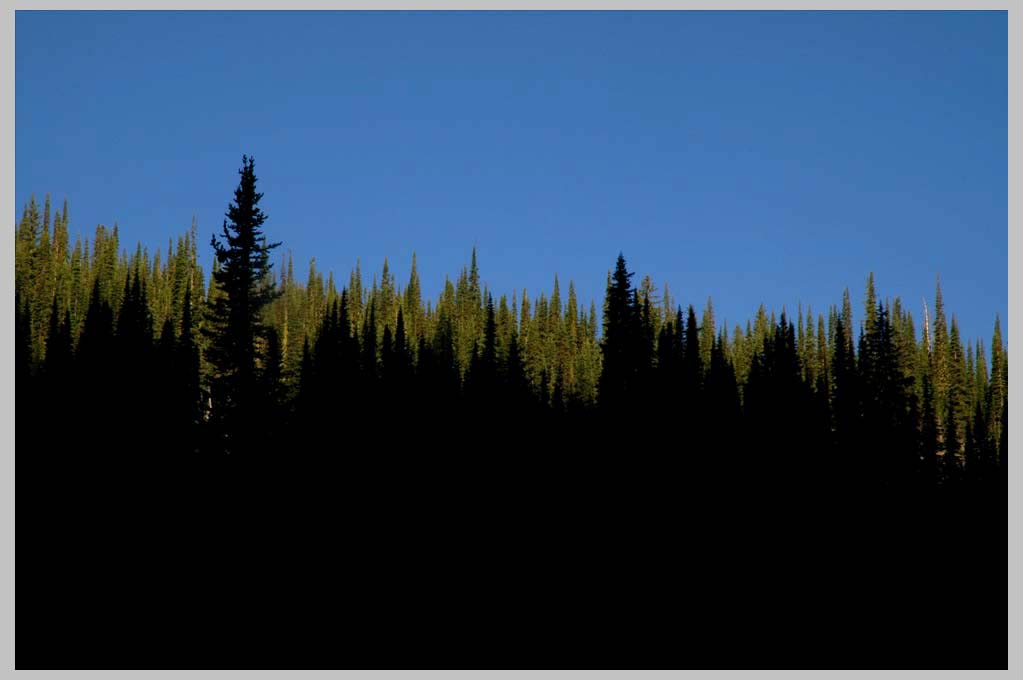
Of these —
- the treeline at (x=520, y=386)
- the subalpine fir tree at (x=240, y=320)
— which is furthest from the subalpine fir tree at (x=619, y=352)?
the subalpine fir tree at (x=240, y=320)

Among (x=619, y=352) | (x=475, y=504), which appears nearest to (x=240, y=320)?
(x=475, y=504)

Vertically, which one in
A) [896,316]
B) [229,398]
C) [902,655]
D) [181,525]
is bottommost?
[902,655]

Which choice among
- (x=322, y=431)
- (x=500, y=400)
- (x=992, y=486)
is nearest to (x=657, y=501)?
(x=500, y=400)

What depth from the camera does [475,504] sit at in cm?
5338

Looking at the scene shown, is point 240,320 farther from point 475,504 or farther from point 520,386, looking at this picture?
point 520,386

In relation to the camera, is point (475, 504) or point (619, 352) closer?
point (475, 504)

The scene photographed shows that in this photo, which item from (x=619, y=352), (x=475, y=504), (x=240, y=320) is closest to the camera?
(x=240, y=320)

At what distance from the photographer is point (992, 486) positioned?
73.1 metres

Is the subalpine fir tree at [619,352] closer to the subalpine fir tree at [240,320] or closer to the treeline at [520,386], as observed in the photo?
the treeline at [520,386]

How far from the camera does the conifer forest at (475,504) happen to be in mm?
33875

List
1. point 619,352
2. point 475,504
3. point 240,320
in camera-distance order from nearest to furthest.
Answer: point 240,320
point 475,504
point 619,352

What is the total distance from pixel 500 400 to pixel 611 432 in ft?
26.6

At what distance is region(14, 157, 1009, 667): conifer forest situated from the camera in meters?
33.9

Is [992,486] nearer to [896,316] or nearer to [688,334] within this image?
[688,334]
